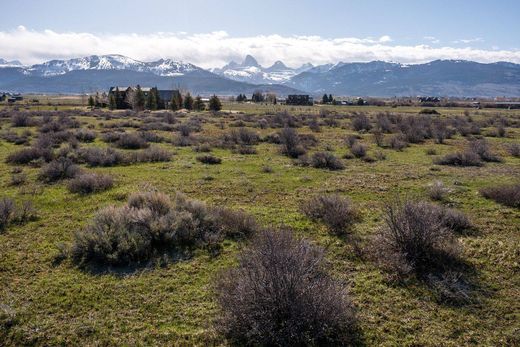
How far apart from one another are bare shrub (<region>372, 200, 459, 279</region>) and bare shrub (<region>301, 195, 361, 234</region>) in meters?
1.70

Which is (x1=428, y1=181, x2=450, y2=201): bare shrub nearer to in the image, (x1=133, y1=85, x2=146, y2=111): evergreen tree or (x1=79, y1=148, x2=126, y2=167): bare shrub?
(x1=79, y1=148, x2=126, y2=167): bare shrub

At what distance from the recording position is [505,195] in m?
12.9

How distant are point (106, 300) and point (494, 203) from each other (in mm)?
12287

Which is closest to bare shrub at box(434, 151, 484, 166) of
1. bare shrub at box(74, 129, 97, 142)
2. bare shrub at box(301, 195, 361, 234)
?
bare shrub at box(301, 195, 361, 234)

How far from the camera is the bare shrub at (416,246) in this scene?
8094mm

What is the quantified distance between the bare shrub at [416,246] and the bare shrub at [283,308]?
234cm

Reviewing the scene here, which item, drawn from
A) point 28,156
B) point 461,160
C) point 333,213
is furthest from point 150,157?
point 461,160

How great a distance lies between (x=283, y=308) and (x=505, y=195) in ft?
35.1

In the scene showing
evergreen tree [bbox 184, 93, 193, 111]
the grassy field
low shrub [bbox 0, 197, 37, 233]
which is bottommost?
the grassy field

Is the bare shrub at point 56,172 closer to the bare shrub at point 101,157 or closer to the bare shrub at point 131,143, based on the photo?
the bare shrub at point 101,157

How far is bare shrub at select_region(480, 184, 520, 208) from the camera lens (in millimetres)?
12539

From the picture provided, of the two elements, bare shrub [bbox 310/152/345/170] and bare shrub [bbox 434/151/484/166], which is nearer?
→ bare shrub [bbox 310/152/345/170]

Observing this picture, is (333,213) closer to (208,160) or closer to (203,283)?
(203,283)

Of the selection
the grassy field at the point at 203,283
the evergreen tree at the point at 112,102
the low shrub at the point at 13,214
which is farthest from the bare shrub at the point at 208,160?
the evergreen tree at the point at 112,102
